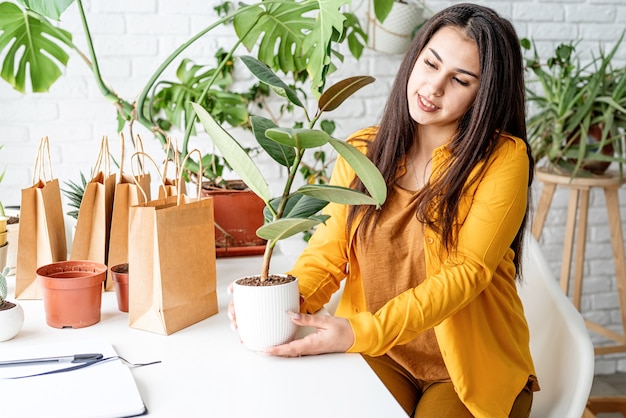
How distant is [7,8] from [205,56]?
1.05m

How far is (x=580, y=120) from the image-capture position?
2.53 m

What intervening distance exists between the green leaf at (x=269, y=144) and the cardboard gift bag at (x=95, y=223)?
46cm

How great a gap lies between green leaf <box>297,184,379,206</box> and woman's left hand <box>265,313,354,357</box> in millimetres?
202

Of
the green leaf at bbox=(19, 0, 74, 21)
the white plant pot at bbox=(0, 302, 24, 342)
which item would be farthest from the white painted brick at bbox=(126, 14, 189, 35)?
the white plant pot at bbox=(0, 302, 24, 342)

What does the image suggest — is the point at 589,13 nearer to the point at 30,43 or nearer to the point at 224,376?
the point at 30,43

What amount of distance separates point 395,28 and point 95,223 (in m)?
1.67

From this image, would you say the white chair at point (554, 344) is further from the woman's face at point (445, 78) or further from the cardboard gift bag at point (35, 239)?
the cardboard gift bag at point (35, 239)

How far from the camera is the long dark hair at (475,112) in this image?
4.40 feet

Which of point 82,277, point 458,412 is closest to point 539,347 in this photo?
point 458,412

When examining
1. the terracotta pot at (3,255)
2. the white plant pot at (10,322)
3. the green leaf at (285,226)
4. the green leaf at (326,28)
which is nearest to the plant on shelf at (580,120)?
the green leaf at (326,28)

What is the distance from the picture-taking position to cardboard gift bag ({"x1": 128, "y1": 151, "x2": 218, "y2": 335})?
3.76 ft

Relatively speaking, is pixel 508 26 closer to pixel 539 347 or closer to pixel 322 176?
pixel 539 347

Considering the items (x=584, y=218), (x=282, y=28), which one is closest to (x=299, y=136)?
(x=282, y=28)

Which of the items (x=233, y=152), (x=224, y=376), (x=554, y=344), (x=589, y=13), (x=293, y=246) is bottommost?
(x=293, y=246)
